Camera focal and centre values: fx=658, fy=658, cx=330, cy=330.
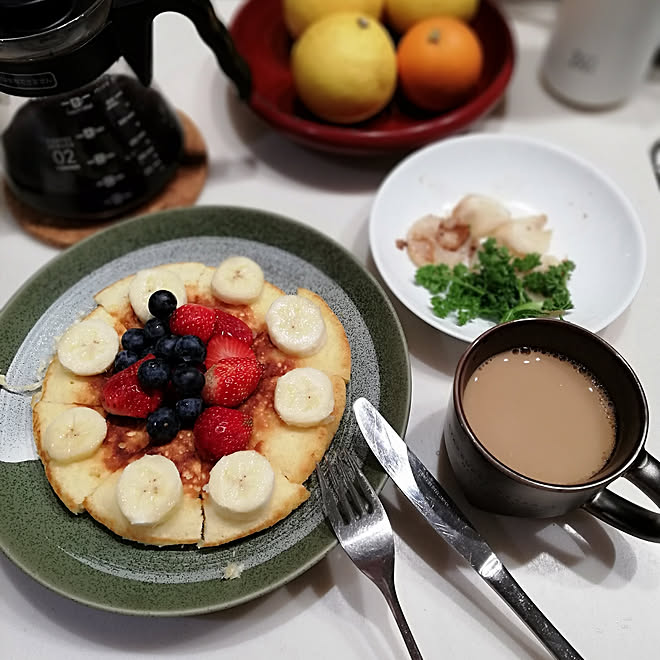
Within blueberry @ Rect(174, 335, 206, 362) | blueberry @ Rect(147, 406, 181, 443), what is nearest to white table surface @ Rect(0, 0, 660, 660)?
blueberry @ Rect(147, 406, 181, 443)

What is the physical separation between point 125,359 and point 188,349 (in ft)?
0.43

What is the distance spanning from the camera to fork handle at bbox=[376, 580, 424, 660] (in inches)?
37.5

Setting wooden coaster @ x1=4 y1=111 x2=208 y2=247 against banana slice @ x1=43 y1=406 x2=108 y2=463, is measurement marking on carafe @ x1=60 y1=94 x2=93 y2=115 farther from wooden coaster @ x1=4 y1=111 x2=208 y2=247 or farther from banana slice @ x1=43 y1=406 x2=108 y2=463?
banana slice @ x1=43 y1=406 x2=108 y2=463

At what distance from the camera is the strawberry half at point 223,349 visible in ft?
3.75

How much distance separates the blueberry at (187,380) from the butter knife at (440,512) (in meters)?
0.26

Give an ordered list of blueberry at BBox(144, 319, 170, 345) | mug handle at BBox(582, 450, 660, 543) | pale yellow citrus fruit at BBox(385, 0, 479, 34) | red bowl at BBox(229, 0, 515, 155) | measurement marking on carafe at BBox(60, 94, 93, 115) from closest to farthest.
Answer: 1. mug handle at BBox(582, 450, 660, 543)
2. blueberry at BBox(144, 319, 170, 345)
3. measurement marking on carafe at BBox(60, 94, 93, 115)
4. red bowl at BBox(229, 0, 515, 155)
5. pale yellow citrus fruit at BBox(385, 0, 479, 34)

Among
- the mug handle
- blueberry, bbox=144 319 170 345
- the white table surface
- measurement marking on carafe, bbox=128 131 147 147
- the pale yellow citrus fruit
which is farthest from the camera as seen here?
the pale yellow citrus fruit

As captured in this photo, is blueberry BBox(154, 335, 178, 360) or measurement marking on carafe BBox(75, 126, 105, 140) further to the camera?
measurement marking on carafe BBox(75, 126, 105, 140)

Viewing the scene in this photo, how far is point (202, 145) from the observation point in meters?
1.70

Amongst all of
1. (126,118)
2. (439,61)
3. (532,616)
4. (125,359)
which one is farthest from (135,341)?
(439,61)

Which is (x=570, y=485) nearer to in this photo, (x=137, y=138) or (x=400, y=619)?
(x=400, y=619)

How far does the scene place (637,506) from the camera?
101 cm

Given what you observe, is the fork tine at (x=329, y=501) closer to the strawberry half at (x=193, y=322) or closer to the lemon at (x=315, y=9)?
the strawberry half at (x=193, y=322)

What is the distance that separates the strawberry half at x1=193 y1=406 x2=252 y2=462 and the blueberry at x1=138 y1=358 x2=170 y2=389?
0.09m
